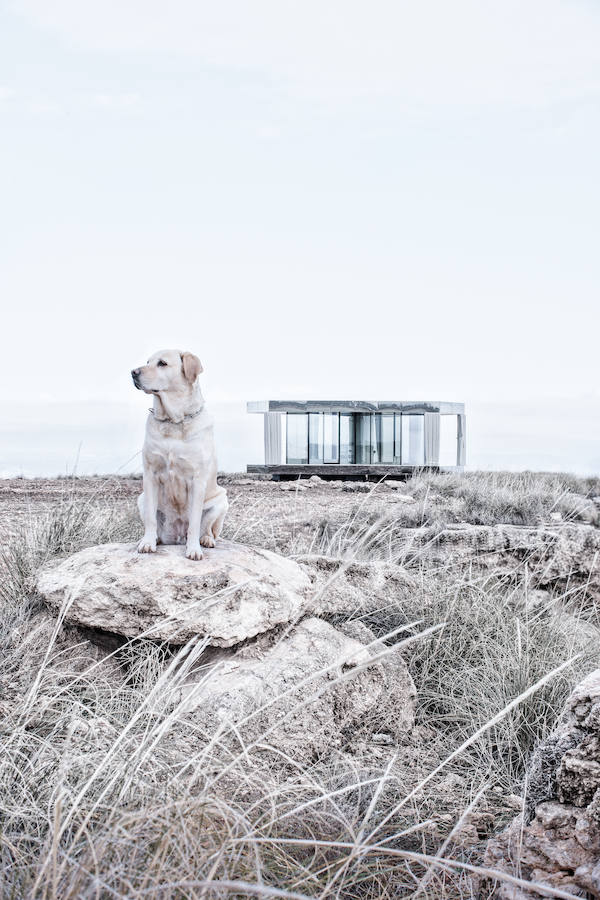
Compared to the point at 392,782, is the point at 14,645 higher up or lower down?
higher up

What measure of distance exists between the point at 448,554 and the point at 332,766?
3.11 meters

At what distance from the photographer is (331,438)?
70.9 ft

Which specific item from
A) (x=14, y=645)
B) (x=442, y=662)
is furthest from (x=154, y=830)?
(x=442, y=662)

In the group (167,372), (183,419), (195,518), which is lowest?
(195,518)

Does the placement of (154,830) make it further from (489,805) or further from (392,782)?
(489,805)

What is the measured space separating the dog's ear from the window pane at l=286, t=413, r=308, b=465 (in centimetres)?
Result: 1732

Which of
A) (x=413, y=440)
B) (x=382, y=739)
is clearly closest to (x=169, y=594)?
(x=382, y=739)

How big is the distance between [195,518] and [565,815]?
7.04 ft

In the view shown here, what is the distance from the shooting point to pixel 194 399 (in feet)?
12.2

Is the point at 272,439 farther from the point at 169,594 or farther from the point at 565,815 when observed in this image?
the point at 565,815

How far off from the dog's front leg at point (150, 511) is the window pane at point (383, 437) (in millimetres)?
18003

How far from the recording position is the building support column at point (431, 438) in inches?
839

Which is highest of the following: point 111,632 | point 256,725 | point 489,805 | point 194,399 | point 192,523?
point 194,399

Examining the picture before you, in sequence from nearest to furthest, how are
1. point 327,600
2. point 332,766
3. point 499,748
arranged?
point 332,766 < point 499,748 < point 327,600
